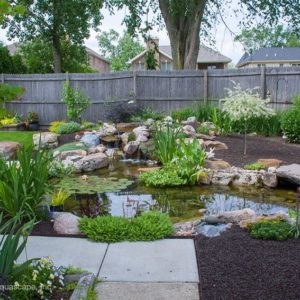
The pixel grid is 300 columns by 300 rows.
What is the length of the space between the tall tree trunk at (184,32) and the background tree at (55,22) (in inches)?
246

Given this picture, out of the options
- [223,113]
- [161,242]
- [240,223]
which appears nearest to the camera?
[161,242]

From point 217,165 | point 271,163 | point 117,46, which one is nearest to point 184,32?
point 217,165

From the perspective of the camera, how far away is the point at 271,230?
404cm

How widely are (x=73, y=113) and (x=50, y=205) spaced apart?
9.27 m

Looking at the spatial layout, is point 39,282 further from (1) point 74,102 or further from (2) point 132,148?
(1) point 74,102

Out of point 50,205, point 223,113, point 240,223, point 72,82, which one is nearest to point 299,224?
point 240,223

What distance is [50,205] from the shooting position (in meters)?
5.54

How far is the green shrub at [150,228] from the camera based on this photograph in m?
4.05

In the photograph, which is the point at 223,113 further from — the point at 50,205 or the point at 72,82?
the point at 50,205

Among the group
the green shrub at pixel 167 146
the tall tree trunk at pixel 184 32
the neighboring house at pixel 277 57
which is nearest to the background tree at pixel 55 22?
the tall tree trunk at pixel 184 32

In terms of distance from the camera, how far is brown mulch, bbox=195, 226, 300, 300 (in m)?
2.95

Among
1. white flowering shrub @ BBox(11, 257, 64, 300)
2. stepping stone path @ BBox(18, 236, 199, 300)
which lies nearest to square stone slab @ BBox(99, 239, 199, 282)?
stepping stone path @ BBox(18, 236, 199, 300)

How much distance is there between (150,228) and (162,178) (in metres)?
3.40

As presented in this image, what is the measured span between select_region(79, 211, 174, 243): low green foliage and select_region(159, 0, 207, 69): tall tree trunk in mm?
13233
